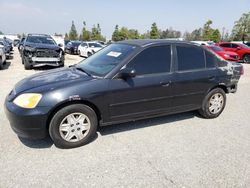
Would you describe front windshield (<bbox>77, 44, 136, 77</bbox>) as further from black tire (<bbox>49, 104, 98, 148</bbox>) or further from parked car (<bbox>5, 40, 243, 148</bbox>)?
black tire (<bbox>49, 104, 98, 148</bbox>)

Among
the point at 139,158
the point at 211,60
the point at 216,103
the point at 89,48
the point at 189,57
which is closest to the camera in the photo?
the point at 139,158

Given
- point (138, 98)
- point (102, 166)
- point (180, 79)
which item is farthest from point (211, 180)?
point (180, 79)

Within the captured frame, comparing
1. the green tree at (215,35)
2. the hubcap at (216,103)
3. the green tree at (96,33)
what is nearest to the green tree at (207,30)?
the green tree at (215,35)

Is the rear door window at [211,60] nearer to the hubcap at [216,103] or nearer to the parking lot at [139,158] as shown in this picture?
the hubcap at [216,103]

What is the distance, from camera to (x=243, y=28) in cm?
4278

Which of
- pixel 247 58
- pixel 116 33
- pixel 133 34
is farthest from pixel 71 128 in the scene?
pixel 133 34

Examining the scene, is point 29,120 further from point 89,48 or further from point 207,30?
point 207,30

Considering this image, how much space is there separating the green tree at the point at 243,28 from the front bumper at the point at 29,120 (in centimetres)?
4707

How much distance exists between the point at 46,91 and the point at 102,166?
1.32 meters

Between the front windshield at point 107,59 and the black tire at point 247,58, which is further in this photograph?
the black tire at point 247,58

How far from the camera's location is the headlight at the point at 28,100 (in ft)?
10.3

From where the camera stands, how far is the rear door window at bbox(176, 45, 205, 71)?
13.8ft

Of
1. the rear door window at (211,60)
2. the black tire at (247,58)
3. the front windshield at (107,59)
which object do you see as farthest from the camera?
the black tire at (247,58)

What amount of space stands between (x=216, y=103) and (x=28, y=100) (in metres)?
3.77
